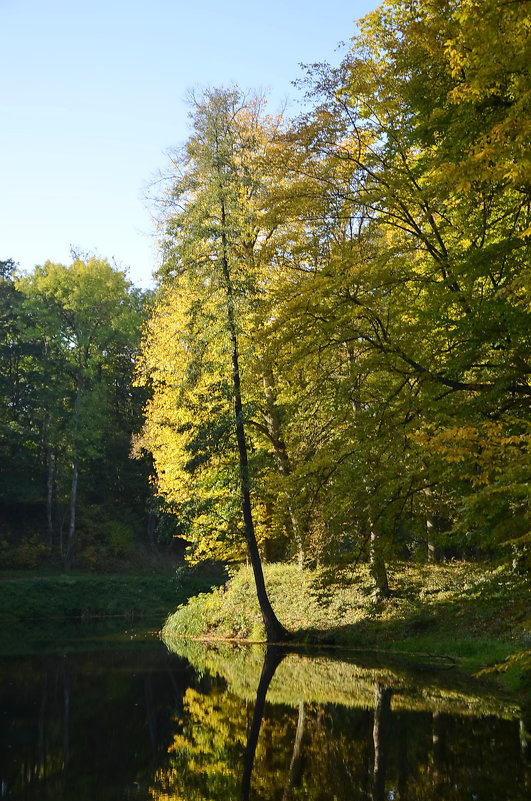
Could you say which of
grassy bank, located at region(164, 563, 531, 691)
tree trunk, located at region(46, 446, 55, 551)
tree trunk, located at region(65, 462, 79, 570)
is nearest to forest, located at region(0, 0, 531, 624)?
grassy bank, located at region(164, 563, 531, 691)

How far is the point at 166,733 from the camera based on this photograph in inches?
381

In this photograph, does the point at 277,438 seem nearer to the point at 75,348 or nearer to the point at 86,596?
the point at 86,596

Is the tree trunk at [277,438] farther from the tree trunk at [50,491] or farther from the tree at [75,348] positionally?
the tree trunk at [50,491]

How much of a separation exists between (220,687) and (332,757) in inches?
209

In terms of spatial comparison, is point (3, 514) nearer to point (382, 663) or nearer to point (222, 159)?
point (222, 159)

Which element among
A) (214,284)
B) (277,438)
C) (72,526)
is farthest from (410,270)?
(72,526)

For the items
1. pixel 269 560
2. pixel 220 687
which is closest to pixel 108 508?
pixel 269 560

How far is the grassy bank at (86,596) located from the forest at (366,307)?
9.97 m

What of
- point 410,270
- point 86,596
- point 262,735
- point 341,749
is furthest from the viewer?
point 86,596

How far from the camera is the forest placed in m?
9.16

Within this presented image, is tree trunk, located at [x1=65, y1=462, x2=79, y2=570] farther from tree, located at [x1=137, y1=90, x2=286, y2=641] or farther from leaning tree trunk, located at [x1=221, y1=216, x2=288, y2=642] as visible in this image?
leaning tree trunk, located at [x1=221, y1=216, x2=288, y2=642]

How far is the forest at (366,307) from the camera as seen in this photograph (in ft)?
30.1

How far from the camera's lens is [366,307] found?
11508 mm

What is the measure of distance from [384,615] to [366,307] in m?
10.3
